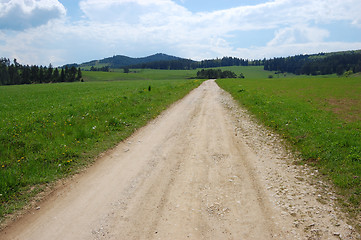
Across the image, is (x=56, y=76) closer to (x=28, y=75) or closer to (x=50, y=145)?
(x=28, y=75)

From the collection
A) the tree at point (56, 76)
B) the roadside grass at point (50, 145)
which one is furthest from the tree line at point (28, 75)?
the roadside grass at point (50, 145)

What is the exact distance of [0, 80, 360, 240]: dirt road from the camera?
5172mm

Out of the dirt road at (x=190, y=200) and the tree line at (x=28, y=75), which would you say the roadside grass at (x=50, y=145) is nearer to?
the dirt road at (x=190, y=200)

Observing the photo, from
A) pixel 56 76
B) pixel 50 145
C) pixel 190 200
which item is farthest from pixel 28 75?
pixel 190 200

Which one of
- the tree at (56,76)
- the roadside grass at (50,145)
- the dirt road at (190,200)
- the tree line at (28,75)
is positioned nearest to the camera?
the dirt road at (190,200)

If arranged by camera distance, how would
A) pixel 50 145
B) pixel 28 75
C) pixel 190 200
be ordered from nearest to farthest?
pixel 190 200
pixel 50 145
pixel 28 75

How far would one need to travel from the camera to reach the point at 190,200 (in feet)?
20.7

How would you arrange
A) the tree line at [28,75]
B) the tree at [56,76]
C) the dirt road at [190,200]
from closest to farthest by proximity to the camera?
1. the dirt road at [190,200]
2. the tree line at [28,75]
3. the tree at [56,76]

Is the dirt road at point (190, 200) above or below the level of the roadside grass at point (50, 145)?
below

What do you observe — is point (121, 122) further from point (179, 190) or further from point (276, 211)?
point (276, 211)

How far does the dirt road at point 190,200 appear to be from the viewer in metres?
5.17

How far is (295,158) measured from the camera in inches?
366

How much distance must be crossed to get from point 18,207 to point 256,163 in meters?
8.09

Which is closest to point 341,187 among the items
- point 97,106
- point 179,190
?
point 179,190
